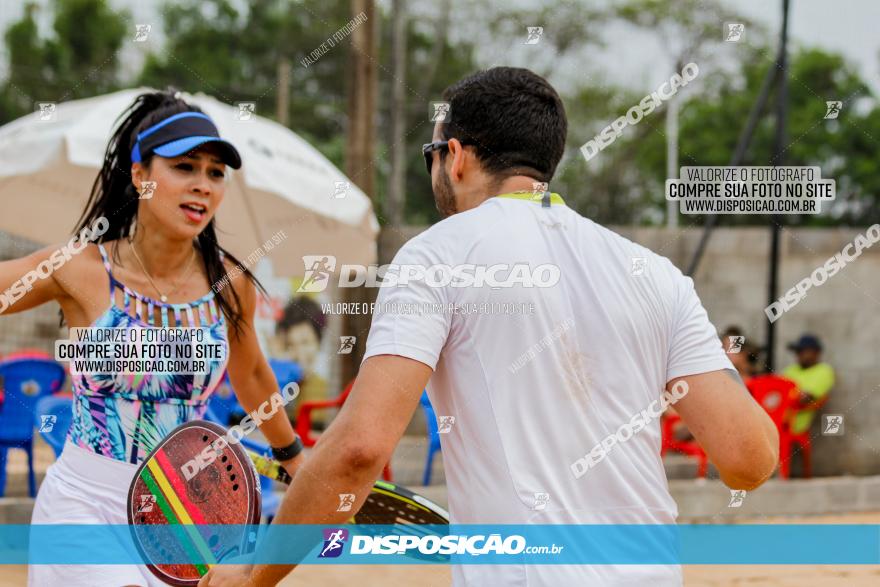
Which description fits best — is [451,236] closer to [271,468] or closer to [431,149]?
[431,149]

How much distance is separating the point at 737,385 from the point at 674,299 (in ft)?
0.64

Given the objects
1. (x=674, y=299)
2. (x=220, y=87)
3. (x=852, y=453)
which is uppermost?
(x=220, y=87)

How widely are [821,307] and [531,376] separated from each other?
9.11 m

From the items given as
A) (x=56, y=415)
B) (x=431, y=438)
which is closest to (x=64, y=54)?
(x=431, y=438)

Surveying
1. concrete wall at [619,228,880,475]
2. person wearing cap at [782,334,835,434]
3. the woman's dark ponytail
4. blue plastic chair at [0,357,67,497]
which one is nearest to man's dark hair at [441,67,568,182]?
the woman's dark ponytail

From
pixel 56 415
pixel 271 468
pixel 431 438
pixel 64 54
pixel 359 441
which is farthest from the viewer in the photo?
pixel 64 54

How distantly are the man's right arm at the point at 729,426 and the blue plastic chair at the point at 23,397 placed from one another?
19.0ft

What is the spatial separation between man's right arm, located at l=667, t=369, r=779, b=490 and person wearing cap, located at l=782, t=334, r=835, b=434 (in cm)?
811

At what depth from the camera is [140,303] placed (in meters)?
3.04

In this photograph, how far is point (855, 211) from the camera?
1307 inches

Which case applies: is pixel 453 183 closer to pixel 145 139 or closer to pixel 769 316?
pixel 145 139

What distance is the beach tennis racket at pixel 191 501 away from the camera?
8.98 feet

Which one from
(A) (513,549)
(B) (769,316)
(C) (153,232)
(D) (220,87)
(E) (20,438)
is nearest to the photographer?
(A) (513,549)

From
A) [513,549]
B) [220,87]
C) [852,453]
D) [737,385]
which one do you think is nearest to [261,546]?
[513,549]
